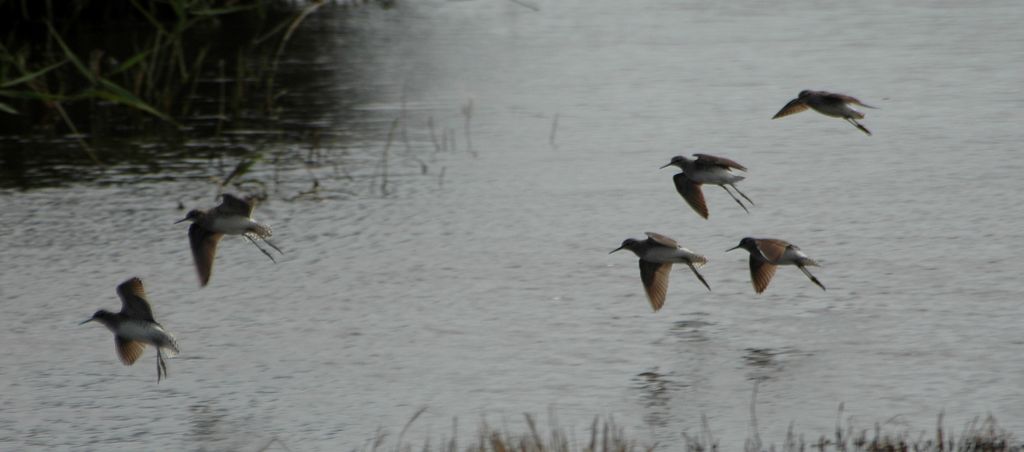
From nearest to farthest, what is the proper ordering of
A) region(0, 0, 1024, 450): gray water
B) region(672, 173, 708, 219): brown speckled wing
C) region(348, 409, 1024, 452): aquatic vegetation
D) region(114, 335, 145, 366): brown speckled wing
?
region(348, 409, 1024, 452): aquatic vegetation, region(0, 0, 1024, 450): gray water, region(114, 335, 145, 366): brown speckled wing, region(672, 173, 708, 219): brown speckled wing

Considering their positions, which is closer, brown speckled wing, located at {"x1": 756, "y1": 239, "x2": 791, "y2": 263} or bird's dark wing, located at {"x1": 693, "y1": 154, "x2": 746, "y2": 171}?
brown speckled wing, located at {"x1": 756, "y1": 239, "x2": 791, "y2": 263}

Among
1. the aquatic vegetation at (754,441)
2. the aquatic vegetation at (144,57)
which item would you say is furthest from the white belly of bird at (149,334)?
the aquatic vegetation at (144,57)

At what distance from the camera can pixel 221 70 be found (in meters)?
14.4

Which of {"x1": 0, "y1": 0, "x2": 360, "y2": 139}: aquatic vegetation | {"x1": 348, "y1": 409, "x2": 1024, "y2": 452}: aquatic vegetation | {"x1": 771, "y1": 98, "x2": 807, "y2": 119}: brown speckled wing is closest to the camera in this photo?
{"x1": 348, "y1": 409, "x2": 1024, "y2": 452}: aquatic vegetation

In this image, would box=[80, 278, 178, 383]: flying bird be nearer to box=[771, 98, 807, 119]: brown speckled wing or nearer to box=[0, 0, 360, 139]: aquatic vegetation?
box=[771, 98, 807, 119]: brown speckled wing

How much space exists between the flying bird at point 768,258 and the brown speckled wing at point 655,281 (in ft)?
0.99

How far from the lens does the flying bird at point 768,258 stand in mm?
6680

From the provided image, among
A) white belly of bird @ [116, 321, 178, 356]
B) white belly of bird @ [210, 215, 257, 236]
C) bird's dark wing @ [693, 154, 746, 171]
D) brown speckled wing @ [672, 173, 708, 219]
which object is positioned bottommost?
white belly of bird @ [116, 321, 178, 356]

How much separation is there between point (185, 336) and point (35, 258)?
1948mm

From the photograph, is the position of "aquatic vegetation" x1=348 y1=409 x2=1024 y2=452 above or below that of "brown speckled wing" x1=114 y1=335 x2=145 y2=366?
above

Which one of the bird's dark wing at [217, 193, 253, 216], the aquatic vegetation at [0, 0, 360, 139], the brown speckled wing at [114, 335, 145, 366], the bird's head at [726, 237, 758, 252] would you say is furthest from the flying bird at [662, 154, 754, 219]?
the aquatic vegetation at [0, 0, 360, 139]

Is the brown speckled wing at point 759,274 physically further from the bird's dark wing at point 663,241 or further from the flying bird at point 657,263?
the bird's dark wing at point 663,241

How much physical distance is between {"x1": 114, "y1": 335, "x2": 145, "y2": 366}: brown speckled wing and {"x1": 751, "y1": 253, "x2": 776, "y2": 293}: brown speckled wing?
2464mm

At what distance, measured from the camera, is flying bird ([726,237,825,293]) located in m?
6.68
